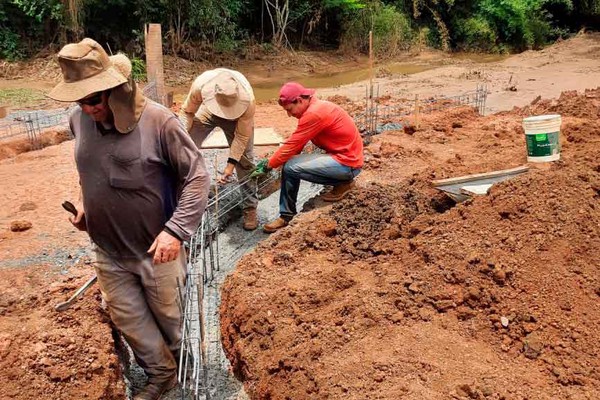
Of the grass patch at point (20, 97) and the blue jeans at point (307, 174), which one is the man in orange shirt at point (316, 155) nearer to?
the blue jeans at point (307, 174)

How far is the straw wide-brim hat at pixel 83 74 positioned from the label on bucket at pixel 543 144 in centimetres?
407

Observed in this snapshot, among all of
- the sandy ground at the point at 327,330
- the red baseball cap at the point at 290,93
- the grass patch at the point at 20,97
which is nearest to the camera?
the sandy ground at the point at 327,330

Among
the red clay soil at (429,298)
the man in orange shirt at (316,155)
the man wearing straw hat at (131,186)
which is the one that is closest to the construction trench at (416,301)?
the red clay soil at (429,298)

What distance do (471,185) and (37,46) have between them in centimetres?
1497

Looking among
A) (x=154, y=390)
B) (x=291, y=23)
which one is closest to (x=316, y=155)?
(x=154, y=390)

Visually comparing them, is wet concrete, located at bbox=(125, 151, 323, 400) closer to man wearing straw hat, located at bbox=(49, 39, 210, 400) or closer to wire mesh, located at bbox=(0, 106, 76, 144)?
man wearing straw hat, located at bbox=(49, 39, 210, 400)

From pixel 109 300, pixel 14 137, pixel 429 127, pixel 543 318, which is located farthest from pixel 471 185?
pixel 14 137

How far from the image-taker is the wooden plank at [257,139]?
7034 millimetres

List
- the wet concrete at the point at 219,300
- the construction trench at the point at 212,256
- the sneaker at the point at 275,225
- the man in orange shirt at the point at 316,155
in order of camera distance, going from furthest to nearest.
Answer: the sneaker at the point at 275,225 < the man in orange shirt at the point at 316,155 < the wet concrete at the point at 219,300 < the construction trench at the point at 212,256

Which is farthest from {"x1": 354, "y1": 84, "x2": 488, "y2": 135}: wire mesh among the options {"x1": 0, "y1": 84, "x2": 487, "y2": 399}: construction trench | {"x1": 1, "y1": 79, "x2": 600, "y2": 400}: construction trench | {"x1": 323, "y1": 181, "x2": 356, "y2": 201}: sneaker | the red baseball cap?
{"x1": 1, "y1": 79, "x2": 600, "y2": 400}: construction trench

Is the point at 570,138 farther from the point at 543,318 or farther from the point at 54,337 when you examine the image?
the point at 54,337

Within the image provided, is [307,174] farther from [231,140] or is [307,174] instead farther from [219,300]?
[219,300]

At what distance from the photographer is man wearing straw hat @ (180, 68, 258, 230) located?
15.8 ft

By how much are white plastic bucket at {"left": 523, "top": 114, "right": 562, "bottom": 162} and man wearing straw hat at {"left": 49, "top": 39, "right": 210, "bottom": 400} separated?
12.0 ft
